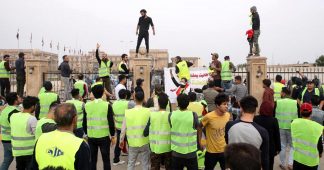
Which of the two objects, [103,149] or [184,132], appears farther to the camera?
[103,149]

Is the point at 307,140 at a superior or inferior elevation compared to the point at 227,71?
inferior

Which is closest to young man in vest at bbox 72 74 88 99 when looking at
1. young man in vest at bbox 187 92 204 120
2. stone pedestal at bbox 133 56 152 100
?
stone pedestal at bbox 133 56 152 100

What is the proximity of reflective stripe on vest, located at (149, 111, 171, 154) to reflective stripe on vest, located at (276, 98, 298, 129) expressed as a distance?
10.2 feet

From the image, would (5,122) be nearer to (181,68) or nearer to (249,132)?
(249,132)

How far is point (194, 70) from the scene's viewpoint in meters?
13.4

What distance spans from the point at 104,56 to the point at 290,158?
835 centimetres

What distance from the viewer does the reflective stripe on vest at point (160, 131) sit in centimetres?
577

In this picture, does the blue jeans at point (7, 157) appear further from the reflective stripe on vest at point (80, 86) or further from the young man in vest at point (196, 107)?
the reflective stripe on vest at point (80, 86)

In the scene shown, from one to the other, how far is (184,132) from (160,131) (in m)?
0.59

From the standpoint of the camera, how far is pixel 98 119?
640cm

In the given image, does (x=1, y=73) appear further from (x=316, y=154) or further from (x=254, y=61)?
(x=316, y=154)

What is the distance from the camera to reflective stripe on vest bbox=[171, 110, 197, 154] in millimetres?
5352

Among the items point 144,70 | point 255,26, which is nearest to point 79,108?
point 144,70

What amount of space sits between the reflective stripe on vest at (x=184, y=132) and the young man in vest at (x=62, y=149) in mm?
2468
